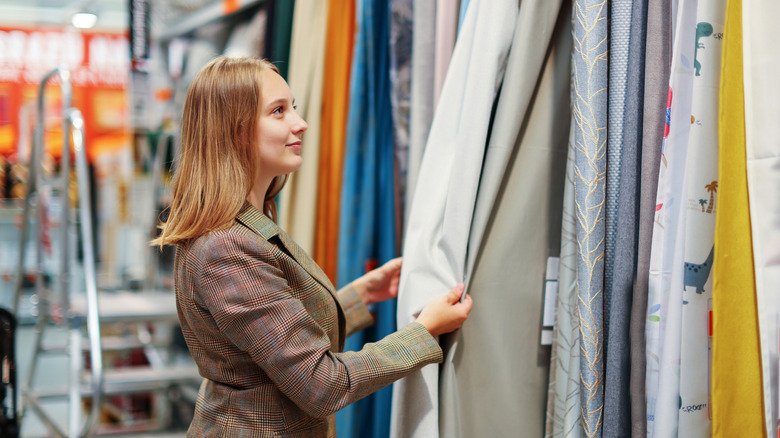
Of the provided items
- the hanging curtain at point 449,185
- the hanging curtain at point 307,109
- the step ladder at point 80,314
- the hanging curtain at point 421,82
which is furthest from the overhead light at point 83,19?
the hanging curtain at point 449,185

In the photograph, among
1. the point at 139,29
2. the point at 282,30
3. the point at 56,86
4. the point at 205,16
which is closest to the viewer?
the point at 282,30

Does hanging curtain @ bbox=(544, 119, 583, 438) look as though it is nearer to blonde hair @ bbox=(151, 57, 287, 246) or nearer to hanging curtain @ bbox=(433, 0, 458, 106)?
hanging curtain @ bbox=(433, 0, 458, 106)

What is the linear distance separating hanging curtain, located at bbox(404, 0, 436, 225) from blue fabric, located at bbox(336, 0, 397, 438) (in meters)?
0.17

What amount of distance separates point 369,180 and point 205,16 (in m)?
1.85

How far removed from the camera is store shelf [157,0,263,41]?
2697 millimetres

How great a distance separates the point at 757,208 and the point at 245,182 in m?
0.77

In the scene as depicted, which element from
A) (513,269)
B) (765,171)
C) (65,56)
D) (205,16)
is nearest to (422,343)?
(513,269)

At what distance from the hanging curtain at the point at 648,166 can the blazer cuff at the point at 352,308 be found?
0.63 m

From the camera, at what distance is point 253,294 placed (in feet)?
3.35

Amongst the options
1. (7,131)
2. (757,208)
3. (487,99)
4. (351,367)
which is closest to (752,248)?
(757,208)

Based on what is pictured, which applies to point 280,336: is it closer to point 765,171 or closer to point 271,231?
point 271,231

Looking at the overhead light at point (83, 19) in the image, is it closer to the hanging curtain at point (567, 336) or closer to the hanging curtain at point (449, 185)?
the hanging curtain at point (449, 185)

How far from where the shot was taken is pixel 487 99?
1115 mm

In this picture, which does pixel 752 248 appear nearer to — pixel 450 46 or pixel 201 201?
pixel 450 46
